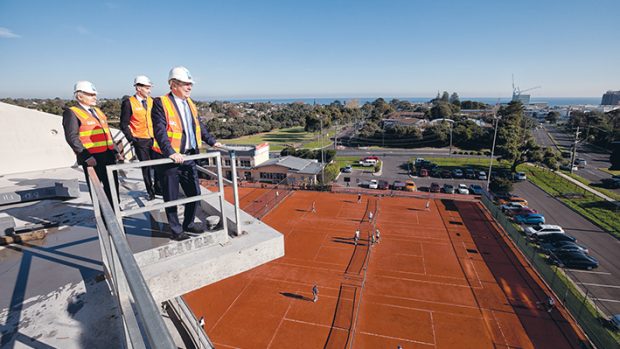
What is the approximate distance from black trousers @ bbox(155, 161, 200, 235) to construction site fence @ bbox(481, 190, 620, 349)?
12.2 meters

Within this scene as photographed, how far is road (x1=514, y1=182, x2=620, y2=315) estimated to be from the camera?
43.2 feet

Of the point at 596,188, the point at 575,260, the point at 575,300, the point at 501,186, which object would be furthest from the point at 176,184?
the point at 596,188

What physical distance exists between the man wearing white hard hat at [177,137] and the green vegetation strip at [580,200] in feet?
85.0

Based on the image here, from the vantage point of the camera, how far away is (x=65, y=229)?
4840 mm

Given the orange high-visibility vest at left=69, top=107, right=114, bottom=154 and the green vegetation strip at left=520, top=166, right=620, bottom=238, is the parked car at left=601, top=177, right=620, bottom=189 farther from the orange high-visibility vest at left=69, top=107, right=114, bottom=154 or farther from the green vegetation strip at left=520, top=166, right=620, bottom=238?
the orange high-visibility vest at left=69, top=107, right=114, bottom=154

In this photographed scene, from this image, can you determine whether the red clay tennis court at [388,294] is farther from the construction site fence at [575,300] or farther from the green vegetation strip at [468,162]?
the green vegetation strip at [468,162]

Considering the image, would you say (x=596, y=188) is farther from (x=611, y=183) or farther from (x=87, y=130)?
(x=87, y=130)

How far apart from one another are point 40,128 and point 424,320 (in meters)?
15.1

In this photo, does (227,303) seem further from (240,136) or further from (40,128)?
(240,136)

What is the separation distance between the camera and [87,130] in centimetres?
374

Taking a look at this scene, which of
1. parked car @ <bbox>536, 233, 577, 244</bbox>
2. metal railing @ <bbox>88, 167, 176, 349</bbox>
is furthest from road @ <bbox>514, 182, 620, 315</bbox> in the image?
metal railing @ <bbox>88, 167, 176, 349</bbox>

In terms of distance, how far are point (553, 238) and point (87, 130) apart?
2263 centimetres

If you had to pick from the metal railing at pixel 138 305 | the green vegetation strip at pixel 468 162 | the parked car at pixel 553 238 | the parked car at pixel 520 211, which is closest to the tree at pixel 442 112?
the green vegetation strip at pixel 468 162

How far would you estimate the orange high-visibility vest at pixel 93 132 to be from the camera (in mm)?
3674
